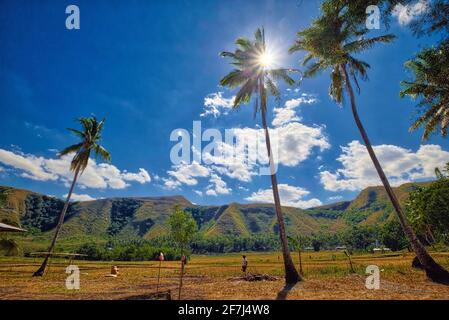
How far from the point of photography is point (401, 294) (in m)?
11.2

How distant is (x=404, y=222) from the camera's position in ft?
52.4

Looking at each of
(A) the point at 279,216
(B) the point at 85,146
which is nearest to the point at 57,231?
(B) the point at 85,146

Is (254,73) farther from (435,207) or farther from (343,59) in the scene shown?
(435,207)

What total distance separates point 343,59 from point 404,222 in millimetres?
11021

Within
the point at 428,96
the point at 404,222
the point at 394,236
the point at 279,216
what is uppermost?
the point at 428,96

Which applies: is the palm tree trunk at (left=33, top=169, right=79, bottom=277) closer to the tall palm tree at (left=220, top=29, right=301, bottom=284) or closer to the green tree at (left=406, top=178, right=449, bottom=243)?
the tall palm tree at (left=220, top=29, right=301, bottom=284)

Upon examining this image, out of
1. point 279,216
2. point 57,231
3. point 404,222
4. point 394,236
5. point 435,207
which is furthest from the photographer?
point 394,236

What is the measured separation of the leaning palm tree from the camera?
1545cm

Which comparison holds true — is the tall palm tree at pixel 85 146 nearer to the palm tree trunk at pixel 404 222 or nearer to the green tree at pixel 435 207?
the palm tree trunk at pixel 404 222

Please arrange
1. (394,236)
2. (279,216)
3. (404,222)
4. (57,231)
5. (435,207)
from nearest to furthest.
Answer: (404,222)
(279,216)
(57,231)
(435,207)
(394,236)

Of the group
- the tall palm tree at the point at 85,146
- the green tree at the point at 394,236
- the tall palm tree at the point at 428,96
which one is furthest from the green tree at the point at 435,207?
the green tree at the point at 394,236
